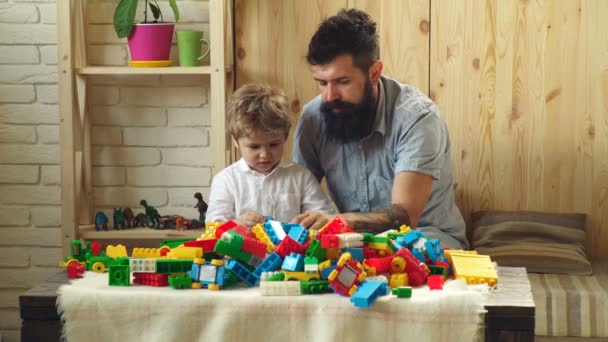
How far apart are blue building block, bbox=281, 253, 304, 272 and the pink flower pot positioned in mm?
1597

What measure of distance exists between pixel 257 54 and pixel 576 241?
1362mm

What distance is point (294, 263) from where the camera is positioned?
187cm

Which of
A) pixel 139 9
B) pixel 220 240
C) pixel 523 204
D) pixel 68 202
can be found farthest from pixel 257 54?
pixel 220 240

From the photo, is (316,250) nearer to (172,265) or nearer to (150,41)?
(172,265)

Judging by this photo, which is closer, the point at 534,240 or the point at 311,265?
the point at 311,265

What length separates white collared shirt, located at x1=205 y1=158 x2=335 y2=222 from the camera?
272 centimetres

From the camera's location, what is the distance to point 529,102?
11.3 feet

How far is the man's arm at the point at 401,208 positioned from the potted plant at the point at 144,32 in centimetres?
104

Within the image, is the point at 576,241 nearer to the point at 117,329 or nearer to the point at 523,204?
the point at 523,204

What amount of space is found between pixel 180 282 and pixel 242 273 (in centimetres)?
Result: 13

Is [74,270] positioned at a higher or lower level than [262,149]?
lower

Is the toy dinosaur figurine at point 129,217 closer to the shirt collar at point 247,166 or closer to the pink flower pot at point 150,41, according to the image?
the pink flower pot at point 150,41

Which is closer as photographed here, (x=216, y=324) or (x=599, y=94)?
(x=216, y=324)

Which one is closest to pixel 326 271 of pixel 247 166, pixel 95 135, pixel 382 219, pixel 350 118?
pixel 382 219
